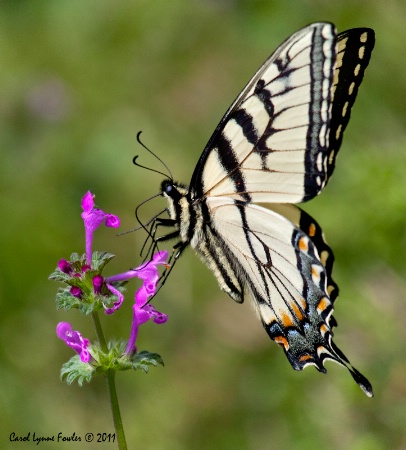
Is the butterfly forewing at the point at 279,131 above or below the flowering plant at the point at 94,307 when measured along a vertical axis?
above

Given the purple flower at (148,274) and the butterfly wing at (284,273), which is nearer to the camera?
the purple flower at (148,274)

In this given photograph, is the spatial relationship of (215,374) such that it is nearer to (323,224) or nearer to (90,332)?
(90,332)

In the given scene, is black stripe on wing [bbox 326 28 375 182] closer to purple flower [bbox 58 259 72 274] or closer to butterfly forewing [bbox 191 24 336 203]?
butterfly forewing [bbox 191 24 336 203]

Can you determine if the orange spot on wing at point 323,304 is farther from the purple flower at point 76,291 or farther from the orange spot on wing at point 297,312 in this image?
the purple flower at point 76,291

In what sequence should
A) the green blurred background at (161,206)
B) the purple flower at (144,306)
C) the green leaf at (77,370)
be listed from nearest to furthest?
the green leaf at (77,370)
the purple flower at (144,306)
the green blurred background at (161,206)

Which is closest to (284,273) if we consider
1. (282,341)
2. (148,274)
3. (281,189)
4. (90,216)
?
(282,341)

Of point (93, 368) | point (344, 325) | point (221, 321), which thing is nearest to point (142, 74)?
point (221, 321)

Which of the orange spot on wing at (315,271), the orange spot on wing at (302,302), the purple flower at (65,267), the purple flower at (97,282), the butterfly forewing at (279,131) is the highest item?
the butterfly forewing at (279,131)

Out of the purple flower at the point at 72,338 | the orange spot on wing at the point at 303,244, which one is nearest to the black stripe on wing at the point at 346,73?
the orange spot on wing at the point at 303,244

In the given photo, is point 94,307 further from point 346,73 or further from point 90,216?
point 346,73

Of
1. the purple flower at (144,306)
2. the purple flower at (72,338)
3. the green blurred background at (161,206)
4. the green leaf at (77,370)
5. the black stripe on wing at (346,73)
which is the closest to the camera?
the green leaf at (77,370)

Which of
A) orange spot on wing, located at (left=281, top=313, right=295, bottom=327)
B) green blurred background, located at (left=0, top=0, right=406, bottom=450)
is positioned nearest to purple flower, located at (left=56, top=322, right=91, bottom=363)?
orange spot on wing, located at (left=281, top=313, right=295, bottom=327)
